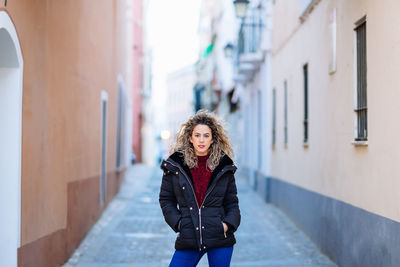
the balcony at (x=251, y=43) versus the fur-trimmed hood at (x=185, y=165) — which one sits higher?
the balcony at (x=251, y=43)

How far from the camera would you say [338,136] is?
883 centimetres

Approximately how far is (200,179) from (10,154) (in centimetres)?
245

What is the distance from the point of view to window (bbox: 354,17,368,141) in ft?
24.7

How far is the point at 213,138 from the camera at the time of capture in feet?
16.3

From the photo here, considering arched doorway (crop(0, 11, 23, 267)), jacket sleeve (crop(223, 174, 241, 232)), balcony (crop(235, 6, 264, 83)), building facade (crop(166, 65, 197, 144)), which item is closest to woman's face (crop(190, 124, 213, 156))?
jacket sleeve (crop(223, 174, 241, 232))

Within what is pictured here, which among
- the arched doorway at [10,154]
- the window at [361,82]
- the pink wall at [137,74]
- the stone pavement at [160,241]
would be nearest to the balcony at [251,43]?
the stone pavement at [160,241]

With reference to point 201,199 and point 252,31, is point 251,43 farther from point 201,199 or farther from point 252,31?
point 201,199

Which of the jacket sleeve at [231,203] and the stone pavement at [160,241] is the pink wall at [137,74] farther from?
the jacket sleeve at [231,203]

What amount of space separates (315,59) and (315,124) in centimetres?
112

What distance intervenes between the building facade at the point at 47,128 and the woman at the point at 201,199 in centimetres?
219

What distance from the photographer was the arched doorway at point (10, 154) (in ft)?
20.6

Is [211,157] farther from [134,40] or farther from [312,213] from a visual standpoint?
[134,40]

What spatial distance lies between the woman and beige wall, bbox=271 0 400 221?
207 centimetres

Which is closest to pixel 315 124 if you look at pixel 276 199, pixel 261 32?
pixel 276 199
